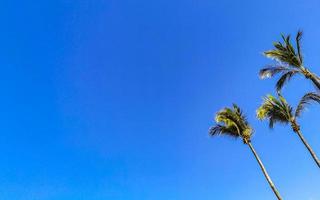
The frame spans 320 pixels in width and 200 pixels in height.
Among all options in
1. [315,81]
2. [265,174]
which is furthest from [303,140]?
[315,81]

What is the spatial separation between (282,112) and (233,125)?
4480 millimetres

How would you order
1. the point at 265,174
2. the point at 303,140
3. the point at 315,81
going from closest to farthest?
the point at 315,81 → the point at 303,140 → the point at 265,174

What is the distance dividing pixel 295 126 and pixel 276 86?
449cm

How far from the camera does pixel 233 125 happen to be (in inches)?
1235

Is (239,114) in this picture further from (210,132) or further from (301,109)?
(301,109)

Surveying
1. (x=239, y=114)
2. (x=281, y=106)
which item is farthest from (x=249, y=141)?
(x=281, y=106)

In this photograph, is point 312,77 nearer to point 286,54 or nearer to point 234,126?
point 286,54

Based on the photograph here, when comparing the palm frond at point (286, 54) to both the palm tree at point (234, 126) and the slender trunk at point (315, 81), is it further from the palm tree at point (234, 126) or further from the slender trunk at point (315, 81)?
the palm tree at point (234, 126)

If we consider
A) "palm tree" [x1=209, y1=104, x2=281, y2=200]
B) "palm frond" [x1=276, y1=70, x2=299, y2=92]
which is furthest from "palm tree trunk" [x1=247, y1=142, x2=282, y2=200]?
"palm frond" [x1=276, y1=70, x2=299, y2=92]

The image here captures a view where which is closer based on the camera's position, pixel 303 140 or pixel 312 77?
pixel 312 77

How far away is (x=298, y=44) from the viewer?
2384cm

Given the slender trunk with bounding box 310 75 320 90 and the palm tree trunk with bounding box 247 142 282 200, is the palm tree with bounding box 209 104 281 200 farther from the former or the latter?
the slender trunk with bounding box 310 75 320 90

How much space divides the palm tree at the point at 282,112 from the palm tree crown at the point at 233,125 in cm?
247

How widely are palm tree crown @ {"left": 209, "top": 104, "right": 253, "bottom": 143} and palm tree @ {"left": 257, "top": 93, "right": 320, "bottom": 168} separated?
2469mm
